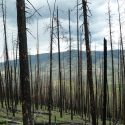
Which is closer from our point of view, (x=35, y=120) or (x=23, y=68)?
(x=23, y=68)

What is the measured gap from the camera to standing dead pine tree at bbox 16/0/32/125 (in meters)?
10.8

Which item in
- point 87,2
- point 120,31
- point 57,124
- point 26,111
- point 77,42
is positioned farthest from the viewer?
point 77,42

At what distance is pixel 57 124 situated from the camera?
33.7m

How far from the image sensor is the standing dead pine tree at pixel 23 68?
35.3ft

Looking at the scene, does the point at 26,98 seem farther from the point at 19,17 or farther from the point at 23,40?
the point at 19,17

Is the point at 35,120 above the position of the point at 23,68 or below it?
below

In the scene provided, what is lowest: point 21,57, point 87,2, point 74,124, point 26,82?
point 74,124

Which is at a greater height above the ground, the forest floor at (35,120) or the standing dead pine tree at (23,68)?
the standing dead pine tree at (23,68)

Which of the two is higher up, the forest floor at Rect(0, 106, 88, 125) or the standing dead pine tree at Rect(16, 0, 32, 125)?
the standing dead pine tree at Rect(16, 0, 32, 125)

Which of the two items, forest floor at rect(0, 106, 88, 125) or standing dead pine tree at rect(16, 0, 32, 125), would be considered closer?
standing dead pine tree at rect(16, 0, 32, 125)

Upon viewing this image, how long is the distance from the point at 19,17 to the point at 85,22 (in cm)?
876

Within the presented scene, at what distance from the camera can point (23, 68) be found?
10992 millimetres

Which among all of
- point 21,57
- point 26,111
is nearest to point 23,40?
point 21,57

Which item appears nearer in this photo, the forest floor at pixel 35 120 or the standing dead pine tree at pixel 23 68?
the standing dead pine tree at pixel 23 68
